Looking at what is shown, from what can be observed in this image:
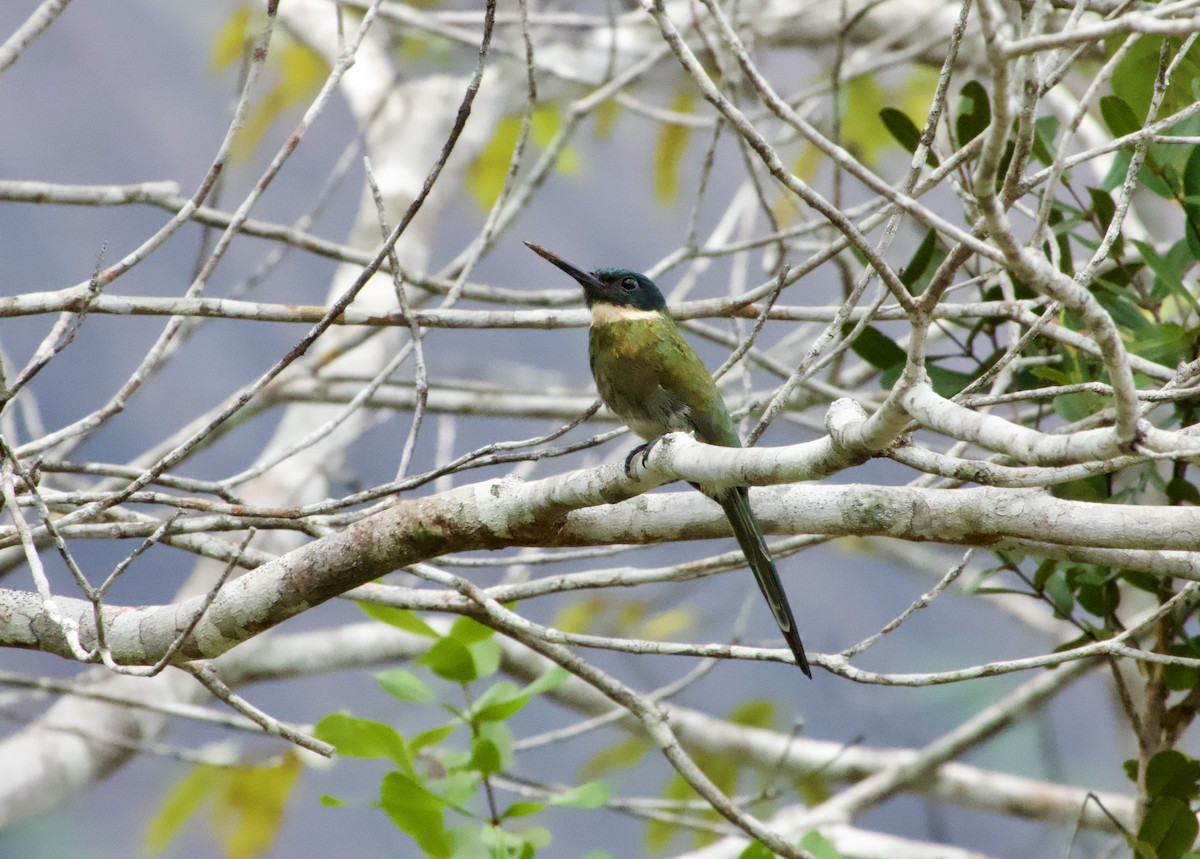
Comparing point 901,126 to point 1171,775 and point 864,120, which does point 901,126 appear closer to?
point 1171,775

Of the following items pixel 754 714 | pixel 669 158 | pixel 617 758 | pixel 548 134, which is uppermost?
pixel 548 134

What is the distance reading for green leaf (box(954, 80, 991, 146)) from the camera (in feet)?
6.22

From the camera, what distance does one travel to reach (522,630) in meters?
1.71

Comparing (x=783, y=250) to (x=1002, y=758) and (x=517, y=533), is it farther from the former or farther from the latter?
(x=1002, y=758)

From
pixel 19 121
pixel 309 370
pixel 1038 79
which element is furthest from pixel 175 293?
pixel 1038 79

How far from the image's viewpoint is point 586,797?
174cm

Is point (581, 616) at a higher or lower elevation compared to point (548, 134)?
lower

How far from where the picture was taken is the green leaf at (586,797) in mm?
1711

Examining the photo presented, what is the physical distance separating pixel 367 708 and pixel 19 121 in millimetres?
2420

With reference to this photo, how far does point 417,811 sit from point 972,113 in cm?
137

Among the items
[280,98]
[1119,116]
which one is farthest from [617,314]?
[280,98]

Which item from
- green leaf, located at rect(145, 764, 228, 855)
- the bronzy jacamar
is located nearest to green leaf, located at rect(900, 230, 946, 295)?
the bronzy jacamar

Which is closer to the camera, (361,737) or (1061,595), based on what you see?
(361,737)

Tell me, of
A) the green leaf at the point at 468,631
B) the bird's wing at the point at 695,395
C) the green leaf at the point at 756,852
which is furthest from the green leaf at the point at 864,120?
the green leaf at the point at 756,852
